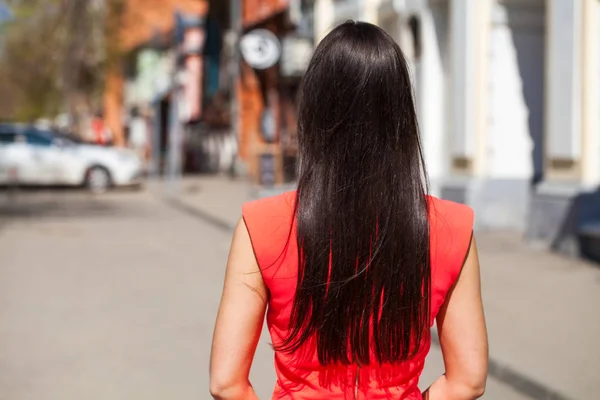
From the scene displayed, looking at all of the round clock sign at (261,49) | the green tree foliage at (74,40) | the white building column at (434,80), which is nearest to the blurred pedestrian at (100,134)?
the green tree foliage at (74,40)

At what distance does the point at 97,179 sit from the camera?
27.1 metres

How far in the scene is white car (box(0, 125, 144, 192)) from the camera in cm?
2664

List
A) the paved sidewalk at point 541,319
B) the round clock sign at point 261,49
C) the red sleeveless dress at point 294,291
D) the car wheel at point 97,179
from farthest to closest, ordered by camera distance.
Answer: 1. the round clock sign at point 261,49
2. the car wheel at point 97,179
3. the paved sidewalk at point 541,319
4. the red sleeveless dress at point 294,291

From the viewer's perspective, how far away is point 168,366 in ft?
20.7

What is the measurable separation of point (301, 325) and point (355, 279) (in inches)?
5.1

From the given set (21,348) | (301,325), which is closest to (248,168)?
(21,348)

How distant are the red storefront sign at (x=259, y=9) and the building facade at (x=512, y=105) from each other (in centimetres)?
1300

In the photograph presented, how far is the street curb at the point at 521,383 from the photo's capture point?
5515 millimetres

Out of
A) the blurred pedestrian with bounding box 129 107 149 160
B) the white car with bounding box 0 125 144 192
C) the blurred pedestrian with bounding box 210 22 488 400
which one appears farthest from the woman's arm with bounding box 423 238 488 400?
the blurred pedestrian with bounding box 129 107 149 160

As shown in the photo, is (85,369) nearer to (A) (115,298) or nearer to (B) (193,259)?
(A) (115,298)

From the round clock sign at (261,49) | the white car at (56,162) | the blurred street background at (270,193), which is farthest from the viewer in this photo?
the round clock sign at (261,49)

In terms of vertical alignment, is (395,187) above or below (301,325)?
above

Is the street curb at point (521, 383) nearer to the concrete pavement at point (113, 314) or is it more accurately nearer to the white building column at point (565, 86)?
the concrete pavement at point (113, 314)

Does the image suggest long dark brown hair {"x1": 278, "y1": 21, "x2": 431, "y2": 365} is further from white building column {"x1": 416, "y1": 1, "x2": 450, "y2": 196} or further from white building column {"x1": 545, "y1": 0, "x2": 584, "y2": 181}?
white building column {"x1": 416, "y1": 1, "x2": 450, "y2": 196}
